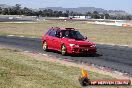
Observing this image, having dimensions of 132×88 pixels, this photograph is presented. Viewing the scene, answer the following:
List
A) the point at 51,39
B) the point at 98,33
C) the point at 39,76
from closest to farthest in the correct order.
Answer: the point at 39,76 < the point at 51,39 < the point at 98,33

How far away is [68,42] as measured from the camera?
2122 centimetres

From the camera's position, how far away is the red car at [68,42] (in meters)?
20.9

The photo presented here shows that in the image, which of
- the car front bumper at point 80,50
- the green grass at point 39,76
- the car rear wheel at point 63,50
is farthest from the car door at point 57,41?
the green grass at point 39,76

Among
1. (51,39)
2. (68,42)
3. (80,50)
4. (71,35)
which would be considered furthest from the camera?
(51,39)

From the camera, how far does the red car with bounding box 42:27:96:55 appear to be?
2094 cm

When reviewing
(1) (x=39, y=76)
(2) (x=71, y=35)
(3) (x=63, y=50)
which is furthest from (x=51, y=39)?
(1) (x=39, y=76)

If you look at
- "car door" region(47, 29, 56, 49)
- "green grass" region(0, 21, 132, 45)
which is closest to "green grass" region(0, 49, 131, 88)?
"car door" region(47, 29, 56, 49)

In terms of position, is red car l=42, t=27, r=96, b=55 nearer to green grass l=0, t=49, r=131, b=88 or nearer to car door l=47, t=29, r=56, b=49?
car door l=47, t=29, r=56, b=49

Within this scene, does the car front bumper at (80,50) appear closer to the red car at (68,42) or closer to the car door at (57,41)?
the red car at (68,42)

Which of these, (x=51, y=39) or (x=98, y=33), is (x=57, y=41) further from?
(x=98, y=33)

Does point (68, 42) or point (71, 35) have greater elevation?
point (71, 35)

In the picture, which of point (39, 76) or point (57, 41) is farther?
point (57, 41)

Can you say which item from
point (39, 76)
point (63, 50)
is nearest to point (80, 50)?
point (63, 50)

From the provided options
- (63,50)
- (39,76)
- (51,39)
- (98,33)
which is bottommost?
(98,33)
